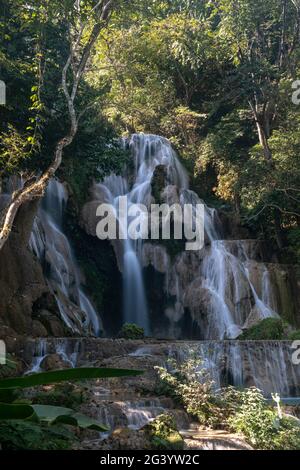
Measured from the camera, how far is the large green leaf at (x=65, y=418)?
2002 mm

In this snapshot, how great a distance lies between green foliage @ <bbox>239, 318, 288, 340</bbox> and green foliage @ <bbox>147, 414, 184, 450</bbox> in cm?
702

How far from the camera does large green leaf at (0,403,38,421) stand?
1934 mm

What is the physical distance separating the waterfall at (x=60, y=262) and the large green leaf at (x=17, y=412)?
12.3m

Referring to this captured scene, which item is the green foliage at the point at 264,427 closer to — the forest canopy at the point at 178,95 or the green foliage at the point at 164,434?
the green foliage at the point at 164,434

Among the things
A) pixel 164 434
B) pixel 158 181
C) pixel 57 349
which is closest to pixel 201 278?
pixel 158 181

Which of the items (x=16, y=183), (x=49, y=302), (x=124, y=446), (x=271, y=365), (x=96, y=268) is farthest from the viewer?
(x=96, y=268)

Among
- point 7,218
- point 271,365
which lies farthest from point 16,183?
point 271,365

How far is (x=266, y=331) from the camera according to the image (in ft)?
46.0

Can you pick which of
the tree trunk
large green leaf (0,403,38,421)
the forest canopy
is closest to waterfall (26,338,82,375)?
the forest canopy

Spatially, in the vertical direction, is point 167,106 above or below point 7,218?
above

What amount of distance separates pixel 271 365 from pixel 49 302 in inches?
240

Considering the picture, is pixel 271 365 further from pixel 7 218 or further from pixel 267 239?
pixel 267 239

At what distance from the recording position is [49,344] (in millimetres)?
11031
